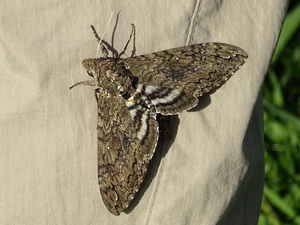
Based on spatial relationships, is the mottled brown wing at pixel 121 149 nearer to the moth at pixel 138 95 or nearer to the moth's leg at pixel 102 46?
the moth at pixel 138 95

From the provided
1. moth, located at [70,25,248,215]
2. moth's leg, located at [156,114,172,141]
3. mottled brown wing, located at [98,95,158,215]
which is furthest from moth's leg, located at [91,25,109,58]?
moth's leg, located at [156,114,172,141]

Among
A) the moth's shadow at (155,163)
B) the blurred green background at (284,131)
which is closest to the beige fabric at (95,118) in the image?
the moth's shadow at (155,163)

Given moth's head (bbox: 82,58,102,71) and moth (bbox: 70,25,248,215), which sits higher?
moth's head (bbox: 82,58,102,71)

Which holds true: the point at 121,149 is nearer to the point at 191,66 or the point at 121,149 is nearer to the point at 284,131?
the point at 191,66

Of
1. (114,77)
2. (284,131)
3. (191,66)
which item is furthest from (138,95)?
(284,131)

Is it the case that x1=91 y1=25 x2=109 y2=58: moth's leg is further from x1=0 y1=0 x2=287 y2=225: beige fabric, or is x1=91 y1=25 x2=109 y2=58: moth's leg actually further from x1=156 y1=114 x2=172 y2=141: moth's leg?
x1=156 y1=114 x2=172 y2=141: moth's leg

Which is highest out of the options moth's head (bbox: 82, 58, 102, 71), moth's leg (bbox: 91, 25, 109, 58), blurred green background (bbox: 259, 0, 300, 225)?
moth's leg (bbox: 91, 25, 109, 58)

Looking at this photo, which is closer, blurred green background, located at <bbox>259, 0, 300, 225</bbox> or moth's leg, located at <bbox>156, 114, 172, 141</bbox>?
moth's leg, located at <bbox>156, 114, 172, 141</bbox>
